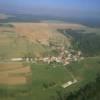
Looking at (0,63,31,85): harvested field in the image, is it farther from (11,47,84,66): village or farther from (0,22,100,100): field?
(11,47,84,66): village

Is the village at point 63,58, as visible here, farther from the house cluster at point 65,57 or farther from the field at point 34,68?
the field at point 34,68

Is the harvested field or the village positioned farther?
the village

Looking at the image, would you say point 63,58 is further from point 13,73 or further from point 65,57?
point 13,73

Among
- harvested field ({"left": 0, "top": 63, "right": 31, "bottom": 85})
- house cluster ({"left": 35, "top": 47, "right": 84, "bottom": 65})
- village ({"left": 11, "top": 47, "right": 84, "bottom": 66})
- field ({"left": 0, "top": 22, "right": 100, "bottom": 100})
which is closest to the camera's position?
field ({"left": 0, "top": 22, "right": 100, "bottom": 100})

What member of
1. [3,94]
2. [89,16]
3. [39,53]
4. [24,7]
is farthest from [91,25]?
[3,94]

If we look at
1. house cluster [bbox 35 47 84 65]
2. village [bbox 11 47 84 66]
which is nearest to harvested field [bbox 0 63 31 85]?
village [bbox 11 47 84 66]

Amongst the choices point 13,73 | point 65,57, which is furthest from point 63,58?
point 13,73

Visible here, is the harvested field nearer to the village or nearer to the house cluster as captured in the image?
the village

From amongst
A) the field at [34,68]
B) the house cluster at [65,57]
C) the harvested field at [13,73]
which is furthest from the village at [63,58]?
the harvested field at [13,73]

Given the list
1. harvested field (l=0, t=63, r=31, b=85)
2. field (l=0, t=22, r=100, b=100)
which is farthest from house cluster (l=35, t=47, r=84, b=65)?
harvested field (l=0, t=63, r=31, b=85)

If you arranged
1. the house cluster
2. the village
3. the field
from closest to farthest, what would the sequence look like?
the field
the village
the house cluster
